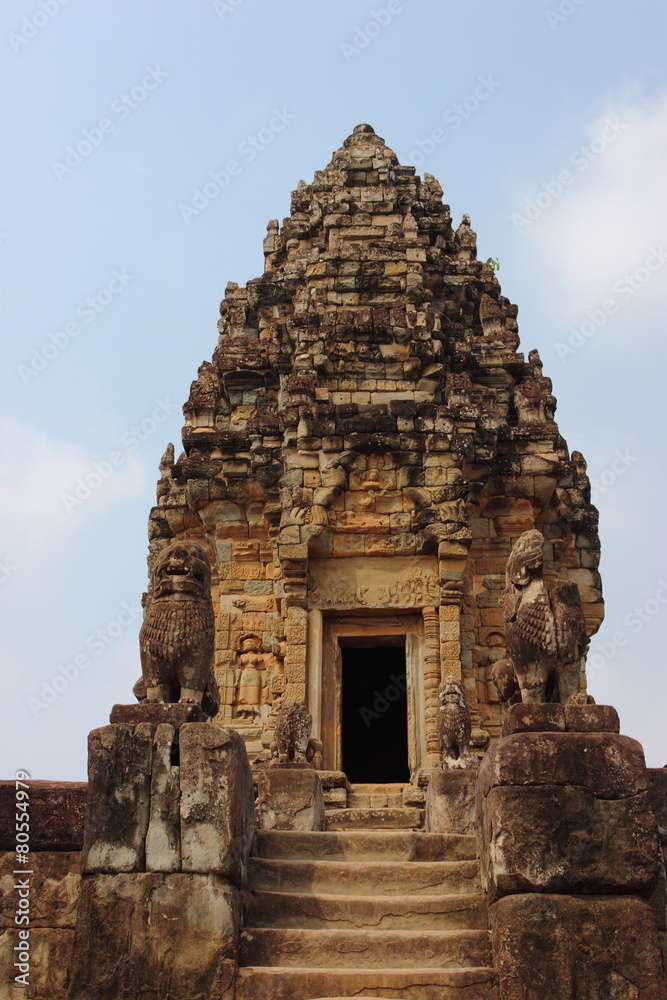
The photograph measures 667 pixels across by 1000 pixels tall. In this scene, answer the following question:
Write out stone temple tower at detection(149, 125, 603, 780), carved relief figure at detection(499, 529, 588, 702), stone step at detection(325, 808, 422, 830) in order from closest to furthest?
1. carved relief figure at detection(499, 529, 588, 702)
2. stone step at detection(325, 808, 422, 830)
3. stone temple tower at detection(149, 125, 603, 780)

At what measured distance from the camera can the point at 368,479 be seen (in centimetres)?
1405

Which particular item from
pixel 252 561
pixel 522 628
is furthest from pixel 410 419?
pixel 522 628

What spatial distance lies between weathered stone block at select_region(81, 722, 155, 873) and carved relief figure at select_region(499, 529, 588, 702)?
2.66 metres

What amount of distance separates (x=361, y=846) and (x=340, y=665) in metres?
6.17

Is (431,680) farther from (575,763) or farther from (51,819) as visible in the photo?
(51,819)

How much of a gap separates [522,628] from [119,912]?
330 centimetres

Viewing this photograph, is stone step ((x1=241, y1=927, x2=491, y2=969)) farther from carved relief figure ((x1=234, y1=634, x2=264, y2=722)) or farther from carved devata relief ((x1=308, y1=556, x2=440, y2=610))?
carved relief figure ((x1=234, y1=634, x2=264, y2=722))

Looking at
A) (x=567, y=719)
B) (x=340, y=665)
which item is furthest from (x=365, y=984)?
(x=340, y=665)

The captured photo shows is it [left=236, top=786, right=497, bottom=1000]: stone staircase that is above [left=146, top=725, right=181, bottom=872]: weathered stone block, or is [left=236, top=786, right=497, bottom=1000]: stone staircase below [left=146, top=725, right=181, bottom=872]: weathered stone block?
below

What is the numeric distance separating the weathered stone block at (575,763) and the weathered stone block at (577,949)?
0.67 metres

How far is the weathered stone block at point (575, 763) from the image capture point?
6.41m

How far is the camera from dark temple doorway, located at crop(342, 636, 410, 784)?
18891 millimetres

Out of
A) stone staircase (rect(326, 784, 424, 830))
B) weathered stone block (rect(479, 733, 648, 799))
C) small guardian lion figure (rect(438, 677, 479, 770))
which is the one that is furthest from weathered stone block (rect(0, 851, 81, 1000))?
small guardian lion figure (rect(438, 677, 479, 770))

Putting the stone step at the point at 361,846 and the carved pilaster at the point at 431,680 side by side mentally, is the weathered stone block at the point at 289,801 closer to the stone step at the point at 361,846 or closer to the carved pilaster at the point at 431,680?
the stone step at the point at 361,846
